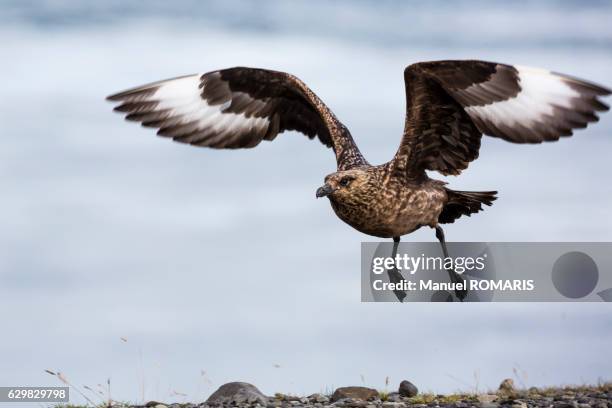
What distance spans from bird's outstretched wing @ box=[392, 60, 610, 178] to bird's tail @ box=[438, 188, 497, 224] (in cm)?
91

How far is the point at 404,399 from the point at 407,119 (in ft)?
11.9

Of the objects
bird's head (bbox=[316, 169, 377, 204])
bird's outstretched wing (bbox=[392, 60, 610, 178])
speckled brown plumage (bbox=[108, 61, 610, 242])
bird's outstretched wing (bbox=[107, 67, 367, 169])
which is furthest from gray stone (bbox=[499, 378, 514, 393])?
bird's outstretched wing (bbox=[107, 67, 367, 169])

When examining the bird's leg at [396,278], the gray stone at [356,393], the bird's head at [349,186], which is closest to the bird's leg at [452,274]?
the bird's leg at [396,278]

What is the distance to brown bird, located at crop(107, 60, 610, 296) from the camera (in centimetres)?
1144

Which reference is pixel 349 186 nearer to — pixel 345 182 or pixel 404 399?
pixel 345 182

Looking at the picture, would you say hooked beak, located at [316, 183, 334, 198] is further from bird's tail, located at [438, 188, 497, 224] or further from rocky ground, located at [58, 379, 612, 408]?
rocky ground, located at [58, 379, 612, 408]

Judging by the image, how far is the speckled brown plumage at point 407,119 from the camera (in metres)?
11.4

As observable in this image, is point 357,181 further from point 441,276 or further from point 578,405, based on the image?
point 578,405

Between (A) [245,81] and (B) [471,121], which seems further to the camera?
(A) [245,81]

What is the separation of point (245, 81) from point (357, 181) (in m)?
2.54

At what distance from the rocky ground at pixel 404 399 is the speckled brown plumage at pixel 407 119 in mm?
2134

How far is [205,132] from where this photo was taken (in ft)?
45.9

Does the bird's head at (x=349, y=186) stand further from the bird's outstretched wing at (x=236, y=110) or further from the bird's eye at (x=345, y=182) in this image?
the bird's outstretched wing at (x=236, y=110)

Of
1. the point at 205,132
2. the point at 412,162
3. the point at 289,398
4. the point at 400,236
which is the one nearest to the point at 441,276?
the point at 400,236
